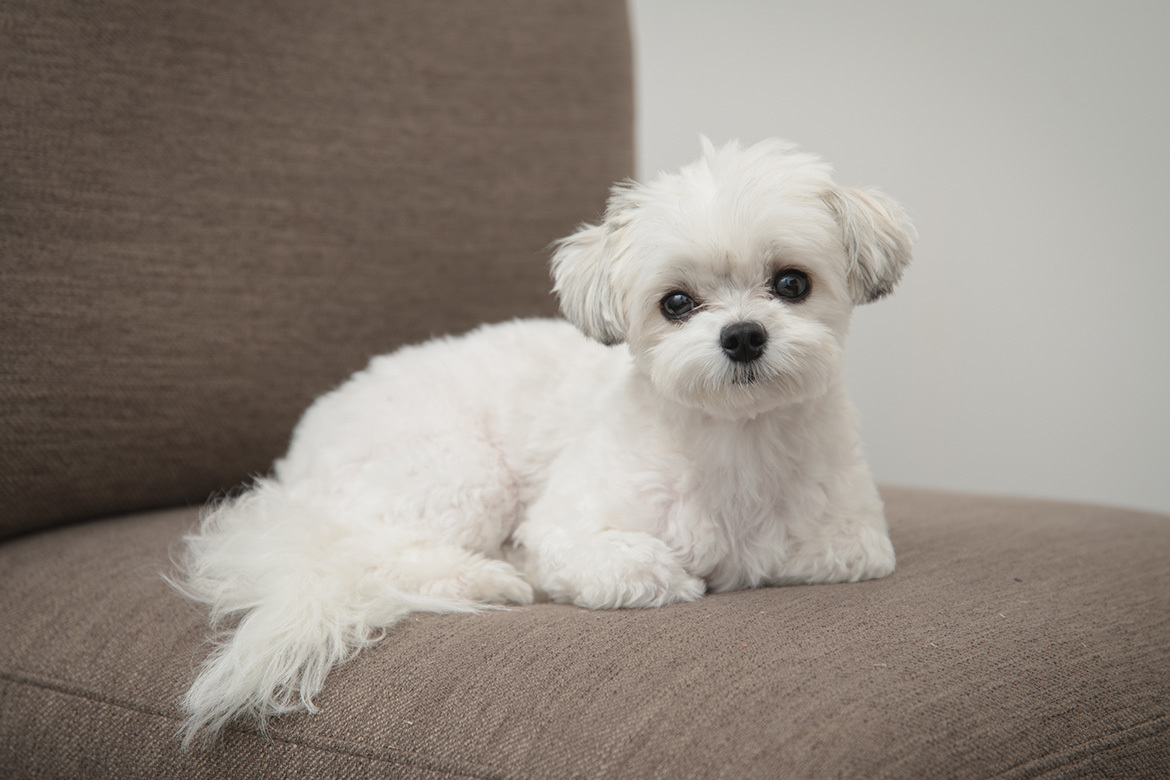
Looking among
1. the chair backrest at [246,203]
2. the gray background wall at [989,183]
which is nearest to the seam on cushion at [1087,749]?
the chair backrest at [246,203]

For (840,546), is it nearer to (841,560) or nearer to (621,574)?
(841,560)

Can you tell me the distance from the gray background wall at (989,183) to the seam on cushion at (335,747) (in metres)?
2.05

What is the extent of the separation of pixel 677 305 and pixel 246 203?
1.08m

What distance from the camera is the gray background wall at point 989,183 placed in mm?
2537

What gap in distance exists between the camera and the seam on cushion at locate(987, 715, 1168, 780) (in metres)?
0.87

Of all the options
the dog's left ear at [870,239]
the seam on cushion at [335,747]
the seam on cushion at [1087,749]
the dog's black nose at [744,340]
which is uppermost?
the dog's left ear at [870,239]

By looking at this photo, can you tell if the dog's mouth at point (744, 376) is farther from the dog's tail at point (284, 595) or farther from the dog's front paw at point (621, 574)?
the dog's tail at point (284, 595)

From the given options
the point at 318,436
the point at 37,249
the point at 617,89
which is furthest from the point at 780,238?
the point at 37,249

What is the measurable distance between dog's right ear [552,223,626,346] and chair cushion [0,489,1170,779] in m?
0.43

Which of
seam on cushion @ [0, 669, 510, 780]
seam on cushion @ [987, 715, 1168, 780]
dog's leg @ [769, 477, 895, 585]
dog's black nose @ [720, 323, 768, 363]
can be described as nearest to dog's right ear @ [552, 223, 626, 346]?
dog's black nose @ [720, 323, 768, 363]

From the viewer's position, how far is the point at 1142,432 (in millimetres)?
2650

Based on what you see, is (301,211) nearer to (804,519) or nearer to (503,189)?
(503,189)

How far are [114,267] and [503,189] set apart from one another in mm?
895

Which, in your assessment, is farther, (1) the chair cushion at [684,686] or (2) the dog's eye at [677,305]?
(2) the dog's eye at [677,305]
